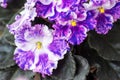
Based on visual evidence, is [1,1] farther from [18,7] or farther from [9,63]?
[9,63]

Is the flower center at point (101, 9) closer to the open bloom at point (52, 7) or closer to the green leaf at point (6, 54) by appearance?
the open bloom at point (52, 7)

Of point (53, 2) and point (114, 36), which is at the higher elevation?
point (53, 2)

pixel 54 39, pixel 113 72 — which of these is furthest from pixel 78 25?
pixel 113 72

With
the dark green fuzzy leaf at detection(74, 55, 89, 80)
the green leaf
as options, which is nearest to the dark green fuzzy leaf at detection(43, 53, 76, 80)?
the dark green fuzzy leaf at detection(74, 55, 89, 80)

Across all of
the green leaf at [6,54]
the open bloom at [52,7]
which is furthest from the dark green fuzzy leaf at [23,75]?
the open bloom at [52,7]

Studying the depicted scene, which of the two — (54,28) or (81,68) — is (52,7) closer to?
(54,28)
